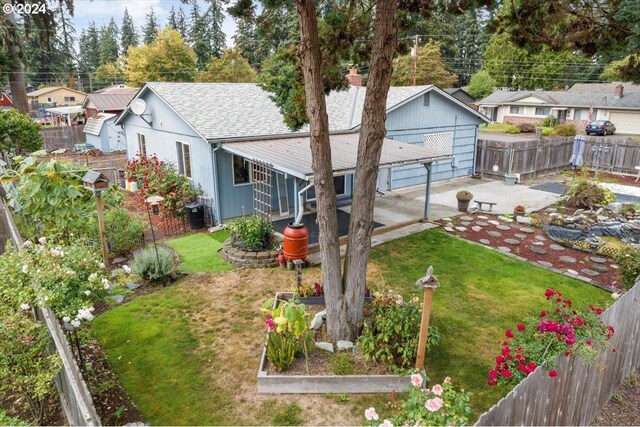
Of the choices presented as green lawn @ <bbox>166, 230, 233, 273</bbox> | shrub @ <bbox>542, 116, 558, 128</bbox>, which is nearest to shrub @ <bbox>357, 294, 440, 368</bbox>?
green lawn @ <bbox>166, 230, 233, 273</bbox>

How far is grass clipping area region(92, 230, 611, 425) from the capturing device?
514cm

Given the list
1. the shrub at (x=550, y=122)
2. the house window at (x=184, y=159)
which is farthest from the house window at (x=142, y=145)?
the shrub at (x=550, y=122)

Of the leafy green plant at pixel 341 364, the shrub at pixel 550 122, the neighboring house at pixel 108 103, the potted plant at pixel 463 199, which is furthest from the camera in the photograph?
the shrub at pixel 550 122

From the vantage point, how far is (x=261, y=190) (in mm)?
12164

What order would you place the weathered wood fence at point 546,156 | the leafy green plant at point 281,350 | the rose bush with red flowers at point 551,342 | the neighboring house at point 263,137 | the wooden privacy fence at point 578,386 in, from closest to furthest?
the wooden privacy fence at point 578,386
the rose bush with red flowers at point 551,342
the leafy green plant at point 281,350
the neighboring house at point 263,137
the weathered wood fence at point 546,156

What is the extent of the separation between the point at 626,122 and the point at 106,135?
135 ft

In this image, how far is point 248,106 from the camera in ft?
47.5

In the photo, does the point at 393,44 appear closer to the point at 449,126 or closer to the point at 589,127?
the point at 449,126

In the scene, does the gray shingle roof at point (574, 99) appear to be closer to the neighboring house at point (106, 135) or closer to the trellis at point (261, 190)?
the neighboring house at point (106, 135)

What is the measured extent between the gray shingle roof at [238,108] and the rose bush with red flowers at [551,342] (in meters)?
9.25

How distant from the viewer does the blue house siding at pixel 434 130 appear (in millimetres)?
15699

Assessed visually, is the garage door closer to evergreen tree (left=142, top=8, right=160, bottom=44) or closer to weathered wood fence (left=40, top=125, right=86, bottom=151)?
weathered wood fence (left=40, top=125, right=86, bottom=151)

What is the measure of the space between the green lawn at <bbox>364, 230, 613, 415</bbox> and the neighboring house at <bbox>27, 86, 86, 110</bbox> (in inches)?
2237

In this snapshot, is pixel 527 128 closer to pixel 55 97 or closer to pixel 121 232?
pixel 121 232
